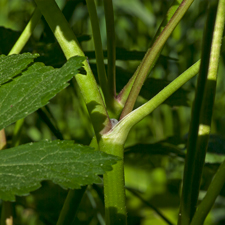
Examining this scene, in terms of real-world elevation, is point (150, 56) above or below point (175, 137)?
below

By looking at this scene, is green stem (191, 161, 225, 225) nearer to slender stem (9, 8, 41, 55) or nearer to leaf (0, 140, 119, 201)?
leaf (0, 140, 119, 201)

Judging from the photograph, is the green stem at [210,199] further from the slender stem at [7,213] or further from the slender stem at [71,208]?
the slender stem at [7,213]

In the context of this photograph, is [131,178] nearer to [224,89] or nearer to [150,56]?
[224,89]

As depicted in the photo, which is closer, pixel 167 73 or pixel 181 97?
pixel 181 97

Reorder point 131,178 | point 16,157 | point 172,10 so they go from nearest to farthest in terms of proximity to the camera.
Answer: point 16,157 < point 172,10 < point 131,178

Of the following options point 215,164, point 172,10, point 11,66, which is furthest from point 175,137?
point 11,66

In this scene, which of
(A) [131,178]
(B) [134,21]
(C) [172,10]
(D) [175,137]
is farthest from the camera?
(B) [134,21]

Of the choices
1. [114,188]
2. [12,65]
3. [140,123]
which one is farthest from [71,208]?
[140,123]
